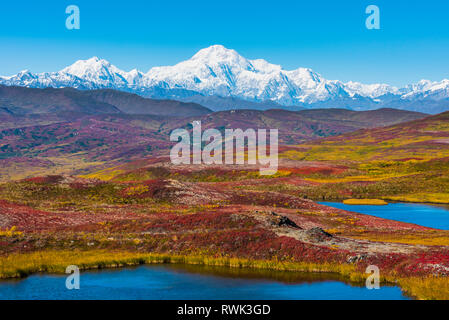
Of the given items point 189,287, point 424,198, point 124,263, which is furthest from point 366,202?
point 189,287

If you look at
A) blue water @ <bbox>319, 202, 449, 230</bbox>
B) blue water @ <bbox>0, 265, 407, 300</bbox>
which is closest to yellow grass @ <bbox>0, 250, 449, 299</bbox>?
blue water @ <bbox>0, 265, 407, 300</bbox>

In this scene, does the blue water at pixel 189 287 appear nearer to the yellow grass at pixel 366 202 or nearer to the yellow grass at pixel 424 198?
the yellow grass at pixel 366 202

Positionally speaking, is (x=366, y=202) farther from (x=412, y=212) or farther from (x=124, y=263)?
(x=124, y=263)

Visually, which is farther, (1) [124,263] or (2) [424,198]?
(2) [424,198]

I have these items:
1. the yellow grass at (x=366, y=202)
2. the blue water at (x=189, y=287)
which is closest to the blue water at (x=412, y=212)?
the yellow grass at (x=366, y=202)

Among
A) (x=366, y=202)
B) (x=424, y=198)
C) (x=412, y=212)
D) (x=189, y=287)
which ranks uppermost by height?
(x=189, y=287)
